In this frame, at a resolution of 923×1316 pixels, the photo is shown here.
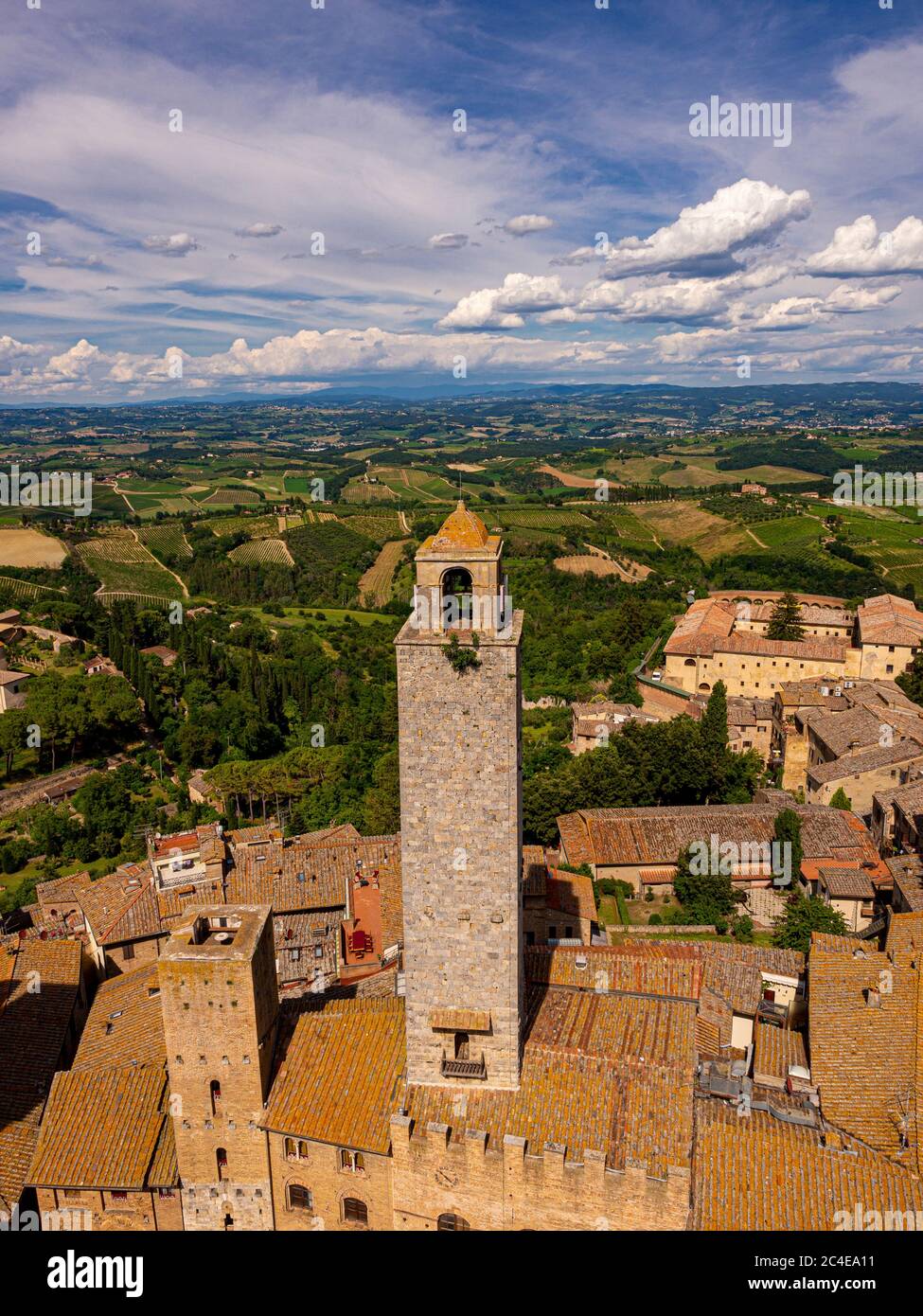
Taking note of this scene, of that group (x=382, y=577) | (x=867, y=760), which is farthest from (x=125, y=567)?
(x=867, y=760)

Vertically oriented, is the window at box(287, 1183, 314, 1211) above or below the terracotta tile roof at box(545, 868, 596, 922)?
below

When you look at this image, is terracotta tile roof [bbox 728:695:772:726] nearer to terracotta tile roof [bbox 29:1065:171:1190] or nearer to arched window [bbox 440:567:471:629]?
arched window [bbox 440:567:471:629]

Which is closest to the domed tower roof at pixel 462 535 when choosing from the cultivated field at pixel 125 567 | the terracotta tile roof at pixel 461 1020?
the terracotta tile roof at pixel 461 1020

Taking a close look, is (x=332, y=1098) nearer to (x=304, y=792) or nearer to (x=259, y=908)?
(x=259, y=908)

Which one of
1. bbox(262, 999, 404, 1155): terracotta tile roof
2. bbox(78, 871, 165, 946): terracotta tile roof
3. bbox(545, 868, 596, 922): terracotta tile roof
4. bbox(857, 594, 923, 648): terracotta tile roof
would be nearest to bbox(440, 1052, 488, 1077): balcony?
bbox(262, 999, 404, 1155): terracotta tile roof

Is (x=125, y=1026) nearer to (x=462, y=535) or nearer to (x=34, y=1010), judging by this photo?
(x=34, y=1010)

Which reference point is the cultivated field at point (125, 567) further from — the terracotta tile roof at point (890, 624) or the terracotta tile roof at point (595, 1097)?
the terracotta tile roof at point (595, 1097)

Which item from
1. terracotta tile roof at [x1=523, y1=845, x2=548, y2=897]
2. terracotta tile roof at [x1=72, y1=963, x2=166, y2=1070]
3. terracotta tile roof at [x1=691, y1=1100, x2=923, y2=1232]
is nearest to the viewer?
terracotta tile roof at [x1=691, y1=1100, x2=923, y2=1232]
